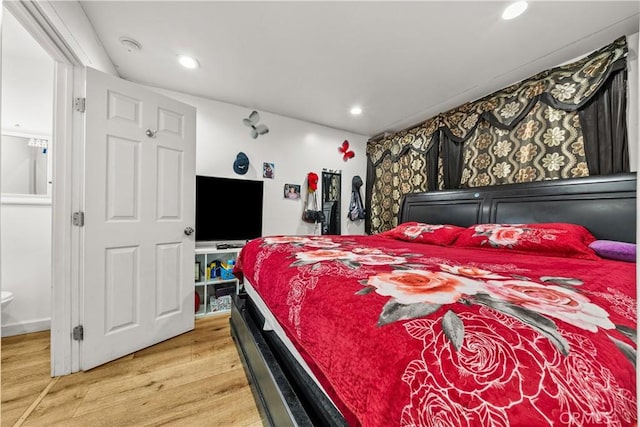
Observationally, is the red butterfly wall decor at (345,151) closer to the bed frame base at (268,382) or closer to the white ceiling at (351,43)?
the white ceiling at (351,43)

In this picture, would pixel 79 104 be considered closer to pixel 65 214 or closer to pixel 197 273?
pixel 65 214

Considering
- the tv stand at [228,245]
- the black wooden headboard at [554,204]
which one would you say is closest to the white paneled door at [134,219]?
the tv stand at [228,245]

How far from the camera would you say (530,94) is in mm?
2090

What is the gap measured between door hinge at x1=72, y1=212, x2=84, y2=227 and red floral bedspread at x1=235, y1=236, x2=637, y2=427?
1.80 metres

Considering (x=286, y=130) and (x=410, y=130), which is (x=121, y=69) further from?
(x=410, y=130)

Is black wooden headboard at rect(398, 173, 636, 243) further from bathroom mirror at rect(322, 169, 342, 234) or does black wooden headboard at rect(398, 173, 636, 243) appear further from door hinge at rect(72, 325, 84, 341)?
door hinge at rect(72, 325, 84, 341)

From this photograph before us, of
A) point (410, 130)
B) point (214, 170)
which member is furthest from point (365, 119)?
point (214, 170)

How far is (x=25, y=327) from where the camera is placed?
2074 millimetres

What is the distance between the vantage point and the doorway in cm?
203

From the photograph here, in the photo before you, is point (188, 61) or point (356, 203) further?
point (356, 203)

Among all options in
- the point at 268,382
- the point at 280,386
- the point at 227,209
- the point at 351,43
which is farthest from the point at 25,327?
the point at 351,43

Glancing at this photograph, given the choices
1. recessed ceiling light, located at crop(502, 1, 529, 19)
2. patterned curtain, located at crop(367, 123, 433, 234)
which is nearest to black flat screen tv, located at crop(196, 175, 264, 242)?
patterned curtain, located at crop(367, 123, 433, 234)

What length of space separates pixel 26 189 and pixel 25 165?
0.22m

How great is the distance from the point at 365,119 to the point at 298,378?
3.19 metres
